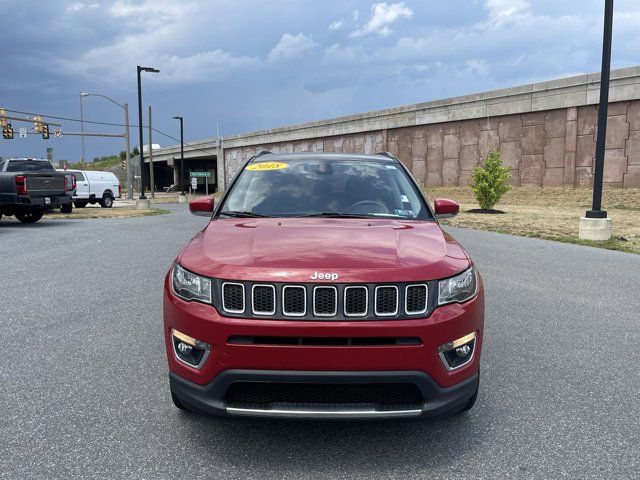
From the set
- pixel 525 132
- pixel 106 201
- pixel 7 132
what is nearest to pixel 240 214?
→ pixel 106 201

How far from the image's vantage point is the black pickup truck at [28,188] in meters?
16.3

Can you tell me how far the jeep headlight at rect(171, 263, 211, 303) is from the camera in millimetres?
2783

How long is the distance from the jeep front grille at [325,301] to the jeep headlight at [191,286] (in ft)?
0.70

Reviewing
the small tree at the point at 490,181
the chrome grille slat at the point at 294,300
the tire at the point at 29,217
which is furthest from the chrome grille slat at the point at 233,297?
the small tree at the point at 490,181

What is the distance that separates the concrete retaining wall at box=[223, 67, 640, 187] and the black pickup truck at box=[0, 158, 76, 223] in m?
17.8

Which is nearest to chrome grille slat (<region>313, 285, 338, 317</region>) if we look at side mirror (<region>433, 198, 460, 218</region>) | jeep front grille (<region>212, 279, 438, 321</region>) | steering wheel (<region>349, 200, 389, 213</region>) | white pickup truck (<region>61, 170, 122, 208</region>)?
jeep front grille (<region>212, 279, 438, 321</region>)

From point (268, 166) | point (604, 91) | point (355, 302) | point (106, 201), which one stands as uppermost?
point (604, 91)

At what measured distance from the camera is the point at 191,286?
2859mm

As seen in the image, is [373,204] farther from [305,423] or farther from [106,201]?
[106,201]

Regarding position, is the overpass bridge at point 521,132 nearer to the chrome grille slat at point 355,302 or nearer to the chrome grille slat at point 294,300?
the chrome grille slat at point 355,302

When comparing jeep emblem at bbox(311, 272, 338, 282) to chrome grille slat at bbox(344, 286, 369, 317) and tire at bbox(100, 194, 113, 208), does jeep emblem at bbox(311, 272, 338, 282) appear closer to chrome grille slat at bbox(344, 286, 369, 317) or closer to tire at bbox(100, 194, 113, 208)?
chrome grille slat at bbox(344, 286, 369, 317)

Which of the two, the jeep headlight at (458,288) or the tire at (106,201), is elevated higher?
the jeep headlight at (458,288)

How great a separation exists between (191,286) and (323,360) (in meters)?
0.84

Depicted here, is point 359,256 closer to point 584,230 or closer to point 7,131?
point 584,230
